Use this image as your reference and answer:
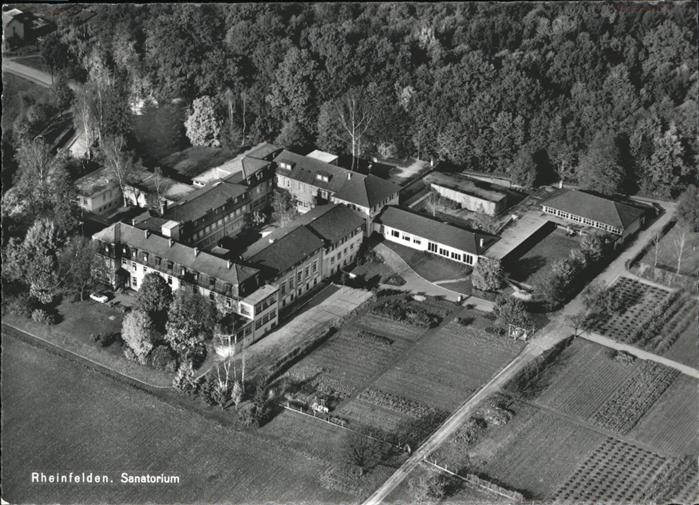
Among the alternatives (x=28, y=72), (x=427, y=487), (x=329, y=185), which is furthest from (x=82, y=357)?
(x=28, y=72)

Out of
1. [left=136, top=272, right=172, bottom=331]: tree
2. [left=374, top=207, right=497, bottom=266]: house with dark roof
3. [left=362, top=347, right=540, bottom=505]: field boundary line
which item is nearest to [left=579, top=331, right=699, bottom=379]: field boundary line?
[left=362, top=347, right=540, bottom=505]: field boundary line

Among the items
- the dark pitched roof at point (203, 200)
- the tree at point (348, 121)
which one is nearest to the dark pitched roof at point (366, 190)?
the dark pitched roof at point (203, 200)

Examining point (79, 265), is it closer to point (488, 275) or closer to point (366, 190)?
point (366, 190)

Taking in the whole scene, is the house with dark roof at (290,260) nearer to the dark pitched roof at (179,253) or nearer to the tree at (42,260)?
the dark pitched roof at (179,253)

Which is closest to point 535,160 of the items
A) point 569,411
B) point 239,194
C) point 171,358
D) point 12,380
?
point 239,194

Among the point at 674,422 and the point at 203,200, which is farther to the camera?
the point at 203,200

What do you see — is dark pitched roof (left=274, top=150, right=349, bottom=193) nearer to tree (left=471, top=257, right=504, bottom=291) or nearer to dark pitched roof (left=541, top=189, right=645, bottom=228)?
tree (left=471, top=257, right=504, bottom=291)
